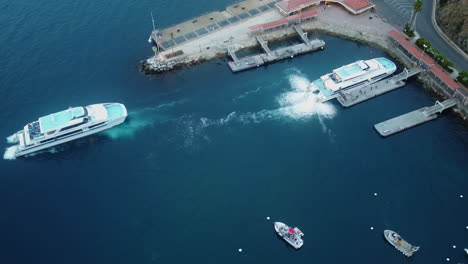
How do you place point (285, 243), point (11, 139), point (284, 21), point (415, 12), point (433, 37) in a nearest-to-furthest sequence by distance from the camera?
1. point (285, 243)
2. point (11, 139)
3. point (433, 37)
4. point (415, 12)
5. point (284, 21)

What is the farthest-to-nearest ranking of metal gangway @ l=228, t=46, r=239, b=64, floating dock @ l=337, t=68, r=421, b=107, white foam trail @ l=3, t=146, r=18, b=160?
metal gangway @ l=228, t=46, r=239, b=64 → floating dock @ l=337, t=68, r=421, b=107 → white foam trail @ l=3, t=146, r=18, b=160

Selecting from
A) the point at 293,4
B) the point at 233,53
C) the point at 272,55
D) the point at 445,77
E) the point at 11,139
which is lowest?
the point at 445,77

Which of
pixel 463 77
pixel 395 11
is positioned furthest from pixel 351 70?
pixel 395 11

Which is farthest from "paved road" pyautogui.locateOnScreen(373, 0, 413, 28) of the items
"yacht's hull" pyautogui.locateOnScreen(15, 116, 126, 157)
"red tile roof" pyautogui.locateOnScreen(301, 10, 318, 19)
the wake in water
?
"yacht's hull" pyautogui.locateOnScreen(15, 116, 126, 157)

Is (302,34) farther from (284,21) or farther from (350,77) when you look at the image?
(350,77)

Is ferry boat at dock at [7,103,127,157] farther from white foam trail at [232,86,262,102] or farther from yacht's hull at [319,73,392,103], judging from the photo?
yacht's hull at [319,73,392,103]

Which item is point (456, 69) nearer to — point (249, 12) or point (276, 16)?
point (276, 16)

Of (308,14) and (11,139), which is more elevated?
(308,14)
